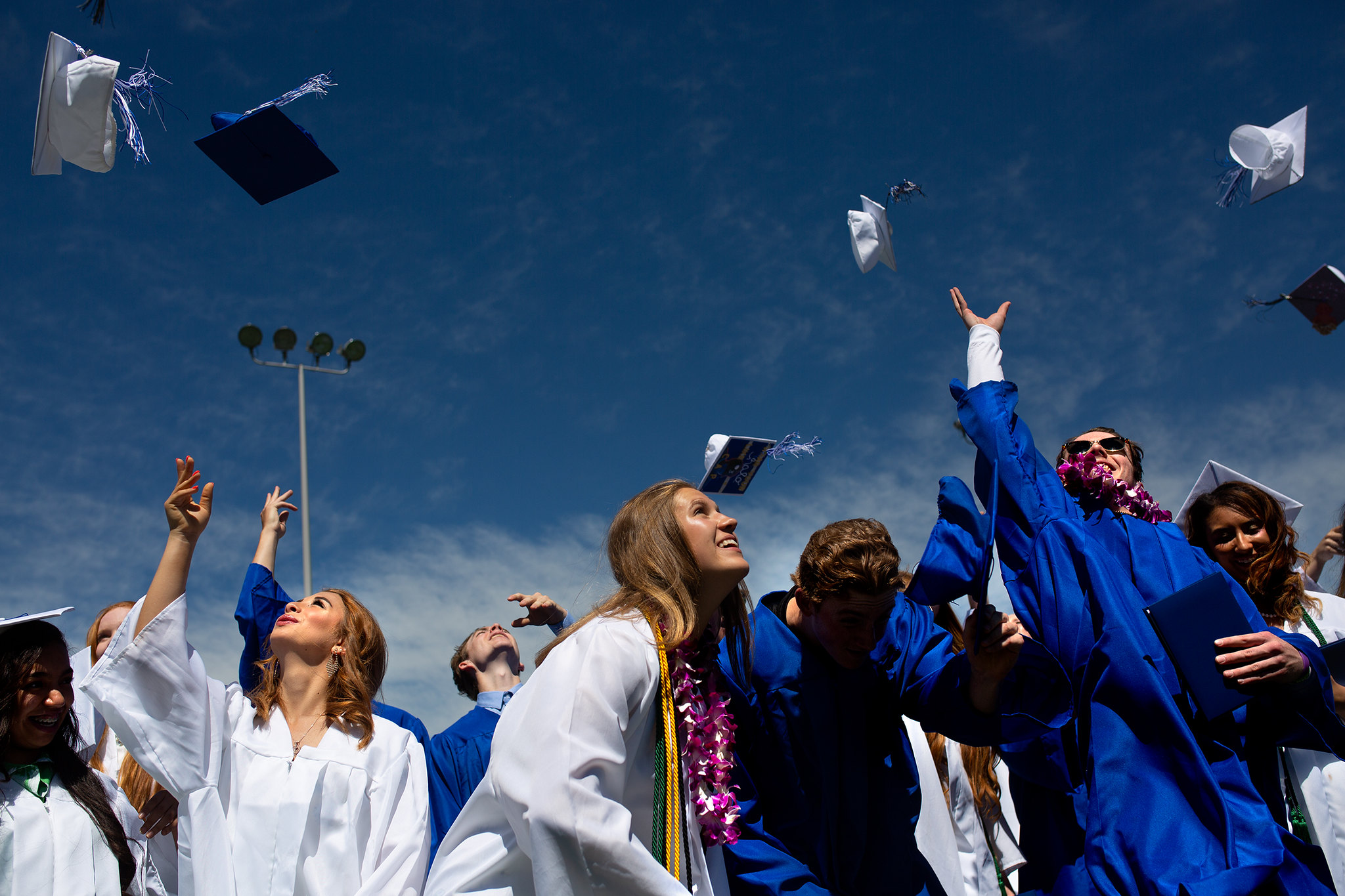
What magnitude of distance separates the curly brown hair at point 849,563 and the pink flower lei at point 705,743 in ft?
1.89

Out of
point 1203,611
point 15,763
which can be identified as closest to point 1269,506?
point 1203,611

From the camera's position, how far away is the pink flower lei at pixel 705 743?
257 centimetres

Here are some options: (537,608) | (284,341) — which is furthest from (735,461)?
(284,341)

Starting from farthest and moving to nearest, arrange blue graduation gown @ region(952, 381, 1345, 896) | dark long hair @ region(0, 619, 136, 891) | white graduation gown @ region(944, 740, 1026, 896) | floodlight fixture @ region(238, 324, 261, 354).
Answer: floodlight fixture @ region(238, 324, 261, 354), white graduation gown @ region(944, 740, 1026, 896), dark long hair @ region(0, 619, 136, 891), blue graduation gown @ region(952, 381, 1345, 896)

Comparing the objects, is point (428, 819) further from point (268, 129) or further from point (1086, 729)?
point (268, 129)

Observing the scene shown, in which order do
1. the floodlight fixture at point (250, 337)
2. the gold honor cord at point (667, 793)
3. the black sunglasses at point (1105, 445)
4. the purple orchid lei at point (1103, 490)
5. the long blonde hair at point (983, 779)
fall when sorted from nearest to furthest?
the gold honor cord at point (667, 793)
the purple orchid lei at point (1103, 490)
the black sunglasses at point (1105, 445)
the long blonde hair at point (983, 779)
the floodlight fixture at point (250, 337)

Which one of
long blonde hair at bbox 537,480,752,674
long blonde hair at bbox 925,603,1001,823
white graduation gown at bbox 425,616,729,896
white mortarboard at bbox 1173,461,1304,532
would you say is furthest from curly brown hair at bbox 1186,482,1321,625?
white graduation gown at bbox 425,616,729,896

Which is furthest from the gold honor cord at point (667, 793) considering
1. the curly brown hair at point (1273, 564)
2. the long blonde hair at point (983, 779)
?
the long blonde hair at point (983, 779)

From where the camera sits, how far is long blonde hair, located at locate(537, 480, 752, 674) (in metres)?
2.57

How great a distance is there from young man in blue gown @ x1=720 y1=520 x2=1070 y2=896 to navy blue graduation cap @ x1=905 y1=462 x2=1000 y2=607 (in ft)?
0.39

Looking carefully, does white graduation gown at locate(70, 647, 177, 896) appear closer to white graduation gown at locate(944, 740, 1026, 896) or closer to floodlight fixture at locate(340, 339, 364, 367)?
white graduation gown at locate(944, 740, 1026, 896)

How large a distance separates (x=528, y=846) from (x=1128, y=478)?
8.21 feet

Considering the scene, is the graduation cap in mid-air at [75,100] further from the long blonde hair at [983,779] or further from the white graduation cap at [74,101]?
the long blonde hair at [983,779]

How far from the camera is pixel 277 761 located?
10.7 feet
